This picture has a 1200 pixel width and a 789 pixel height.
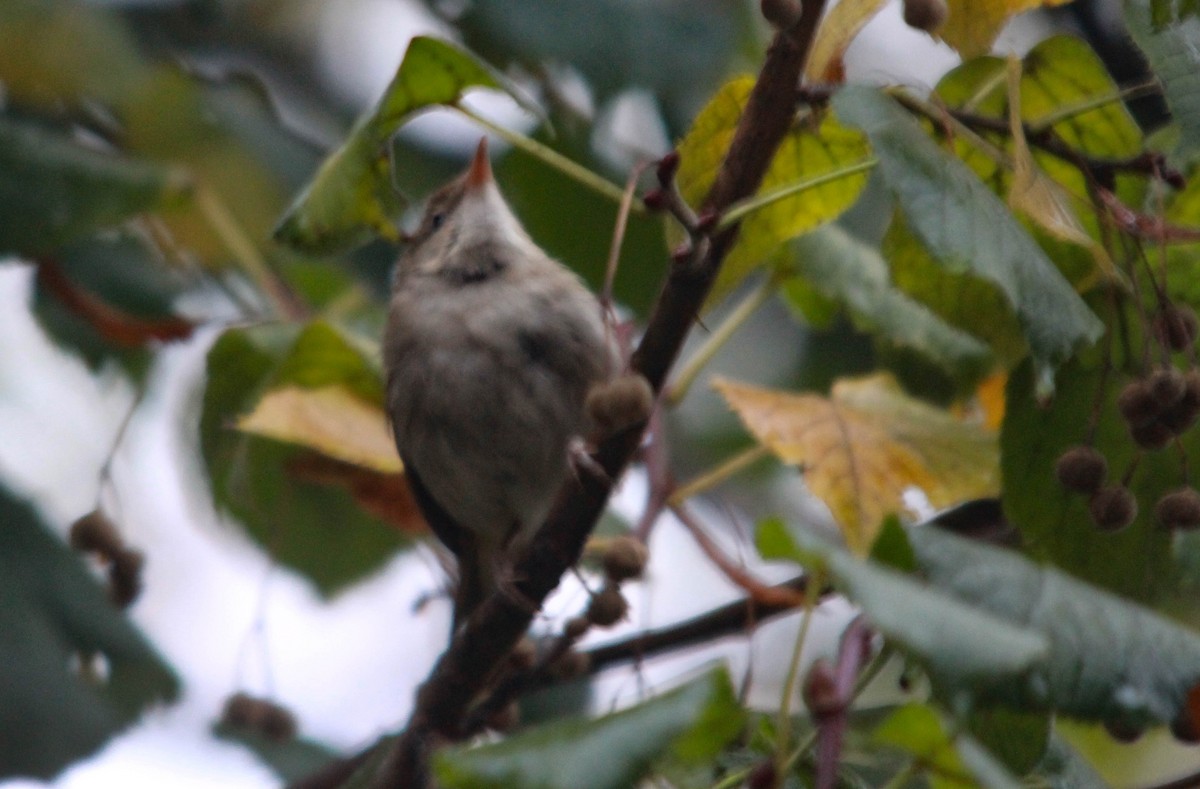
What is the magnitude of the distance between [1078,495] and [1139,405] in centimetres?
30

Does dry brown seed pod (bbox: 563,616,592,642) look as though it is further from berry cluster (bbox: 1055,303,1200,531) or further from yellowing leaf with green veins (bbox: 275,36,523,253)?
berry cluster (bbox: 1055,303,1200,531)

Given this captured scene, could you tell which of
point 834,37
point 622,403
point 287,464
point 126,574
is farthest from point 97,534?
point 834,37

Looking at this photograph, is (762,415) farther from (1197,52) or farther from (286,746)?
(286,746)

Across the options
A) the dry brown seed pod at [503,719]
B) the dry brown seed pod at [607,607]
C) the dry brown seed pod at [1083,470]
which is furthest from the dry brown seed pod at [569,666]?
the dry brown seed pod at [1083,470]

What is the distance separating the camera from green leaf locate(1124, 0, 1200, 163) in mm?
1600

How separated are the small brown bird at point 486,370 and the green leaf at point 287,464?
14 cm

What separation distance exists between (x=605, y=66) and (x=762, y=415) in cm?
114

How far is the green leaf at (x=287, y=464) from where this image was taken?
8.90 feet

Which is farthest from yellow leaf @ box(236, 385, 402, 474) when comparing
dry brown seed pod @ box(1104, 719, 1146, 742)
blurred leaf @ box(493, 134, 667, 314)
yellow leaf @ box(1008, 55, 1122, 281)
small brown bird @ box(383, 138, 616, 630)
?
dry brown seed pod @ box(1104, 719, 1146, 742)

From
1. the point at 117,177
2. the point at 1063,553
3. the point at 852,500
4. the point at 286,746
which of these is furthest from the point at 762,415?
the point at 286,746

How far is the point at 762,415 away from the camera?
2.35 meters

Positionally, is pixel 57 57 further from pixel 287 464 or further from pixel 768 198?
pixel 768 198

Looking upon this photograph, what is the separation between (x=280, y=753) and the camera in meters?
3.35

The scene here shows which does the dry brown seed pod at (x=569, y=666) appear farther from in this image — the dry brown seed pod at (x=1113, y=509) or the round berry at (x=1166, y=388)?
the round berry at (x=1166, y=388)
